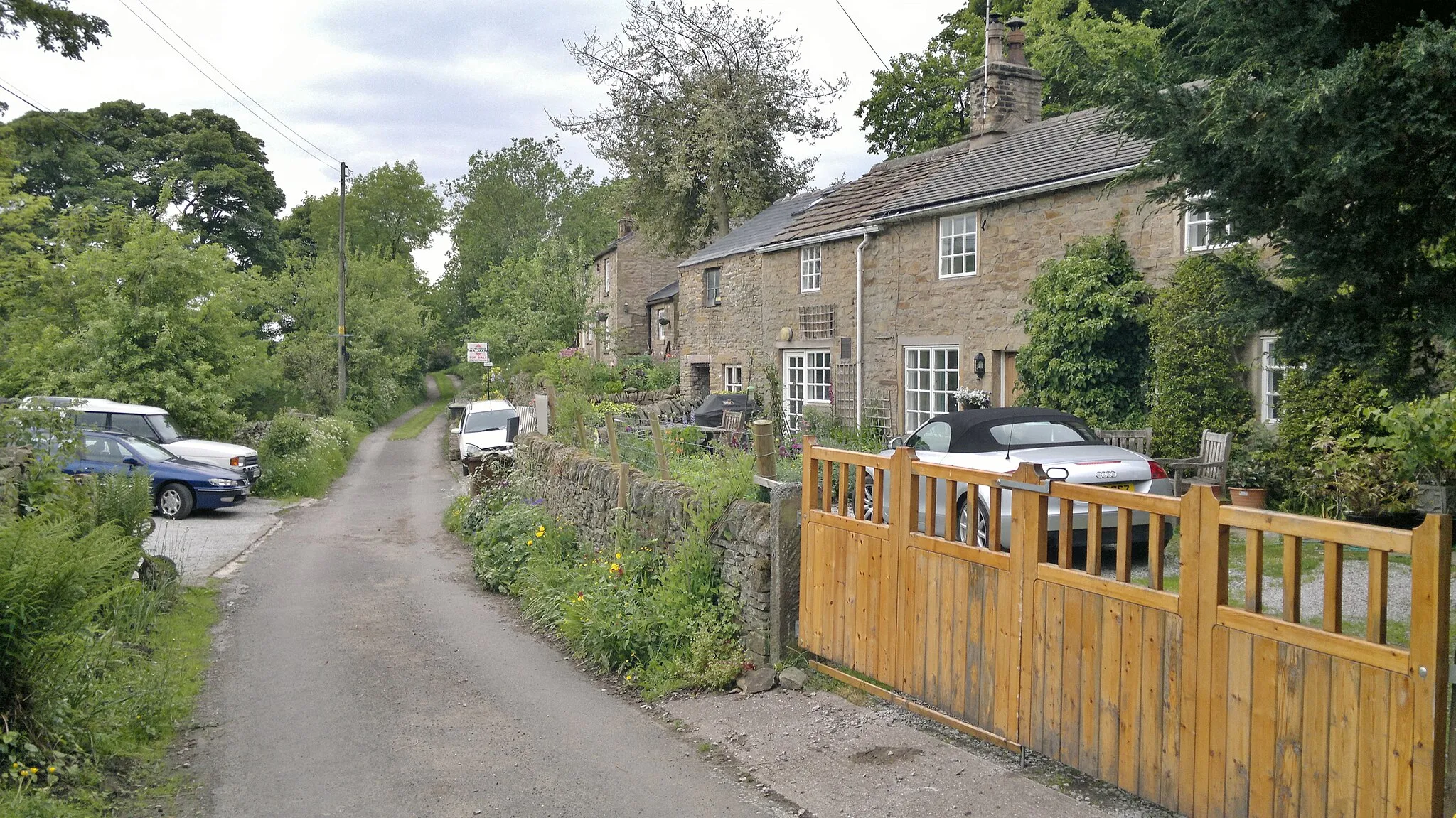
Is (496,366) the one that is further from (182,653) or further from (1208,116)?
(1208,116)

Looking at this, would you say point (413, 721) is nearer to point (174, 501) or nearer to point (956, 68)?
point (174, 501)

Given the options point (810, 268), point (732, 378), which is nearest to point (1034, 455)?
point (810, 268)

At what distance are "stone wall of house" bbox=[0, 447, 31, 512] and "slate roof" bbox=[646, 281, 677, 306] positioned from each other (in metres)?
30.4

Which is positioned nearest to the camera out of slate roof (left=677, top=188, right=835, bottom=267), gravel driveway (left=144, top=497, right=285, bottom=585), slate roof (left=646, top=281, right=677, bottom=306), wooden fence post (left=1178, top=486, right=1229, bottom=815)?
wooden fence post (left=1178, top=486, right=1229, bottom=815)

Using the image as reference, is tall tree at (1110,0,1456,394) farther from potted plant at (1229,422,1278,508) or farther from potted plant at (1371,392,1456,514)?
potted plant at (1229,422,1278,508)

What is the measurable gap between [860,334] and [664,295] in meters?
21.6

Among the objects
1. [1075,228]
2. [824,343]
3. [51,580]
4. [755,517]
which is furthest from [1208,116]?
[824,343]

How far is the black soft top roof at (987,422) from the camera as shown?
1071 centimetres

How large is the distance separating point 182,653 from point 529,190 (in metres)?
62.0

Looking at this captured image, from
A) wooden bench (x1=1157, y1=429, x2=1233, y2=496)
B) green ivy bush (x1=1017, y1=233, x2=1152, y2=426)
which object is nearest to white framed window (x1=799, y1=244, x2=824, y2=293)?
green ivy bush (x1=1017, y1=233, x2=1152, y2=426)

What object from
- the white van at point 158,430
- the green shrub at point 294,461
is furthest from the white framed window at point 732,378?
the white van at point 158,430

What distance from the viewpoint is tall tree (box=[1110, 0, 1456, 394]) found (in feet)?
15.5

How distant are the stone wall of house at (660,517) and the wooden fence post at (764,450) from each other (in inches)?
12.0

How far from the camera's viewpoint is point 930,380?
19078 mm
